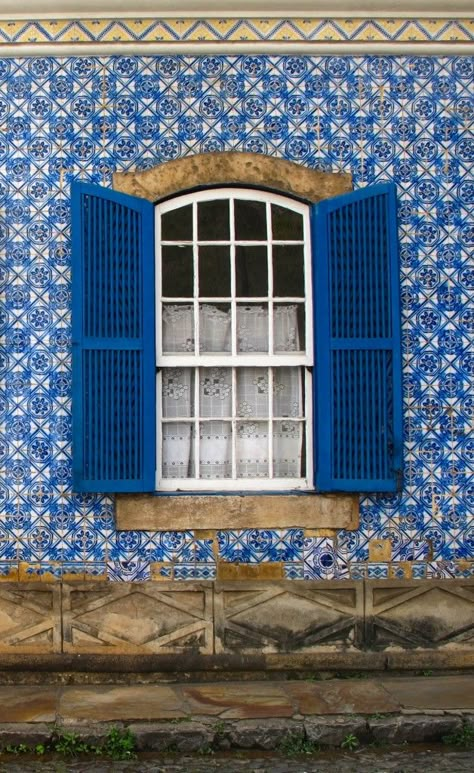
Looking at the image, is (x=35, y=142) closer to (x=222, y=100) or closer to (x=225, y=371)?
(x=222, y=100)

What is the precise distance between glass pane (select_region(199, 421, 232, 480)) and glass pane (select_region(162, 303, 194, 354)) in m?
0.54

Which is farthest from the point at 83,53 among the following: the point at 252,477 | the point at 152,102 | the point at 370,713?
the point at 370,713

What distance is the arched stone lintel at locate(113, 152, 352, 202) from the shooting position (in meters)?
6.73

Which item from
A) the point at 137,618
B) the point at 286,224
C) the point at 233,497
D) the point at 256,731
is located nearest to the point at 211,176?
the point at 286,224

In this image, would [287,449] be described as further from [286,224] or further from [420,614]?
[286,224]

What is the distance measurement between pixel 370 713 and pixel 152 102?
164 inches

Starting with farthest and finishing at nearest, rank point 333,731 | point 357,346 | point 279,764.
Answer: point 357,346 < point 333,731 < point 279,764

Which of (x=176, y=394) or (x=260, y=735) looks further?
(x=176, y=394)

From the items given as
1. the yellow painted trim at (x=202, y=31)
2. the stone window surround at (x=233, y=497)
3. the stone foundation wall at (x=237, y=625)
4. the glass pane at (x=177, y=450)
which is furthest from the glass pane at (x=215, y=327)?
the yellow painted trim at (x=202, y=31)

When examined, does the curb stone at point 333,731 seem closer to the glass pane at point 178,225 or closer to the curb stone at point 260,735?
the curb stone at point 260,735

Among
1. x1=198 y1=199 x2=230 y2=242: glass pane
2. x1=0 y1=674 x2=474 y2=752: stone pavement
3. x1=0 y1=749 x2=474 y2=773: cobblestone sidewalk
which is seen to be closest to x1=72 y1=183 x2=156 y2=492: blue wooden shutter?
x1=198 y1=199 x2=230 y2=242: glass pane

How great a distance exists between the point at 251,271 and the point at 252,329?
395 mm

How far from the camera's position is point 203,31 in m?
6.83

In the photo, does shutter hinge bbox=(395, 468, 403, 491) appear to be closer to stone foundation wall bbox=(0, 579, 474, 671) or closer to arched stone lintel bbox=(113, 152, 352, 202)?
stone foundation wall bbox=(0, 579, 474, 671)
